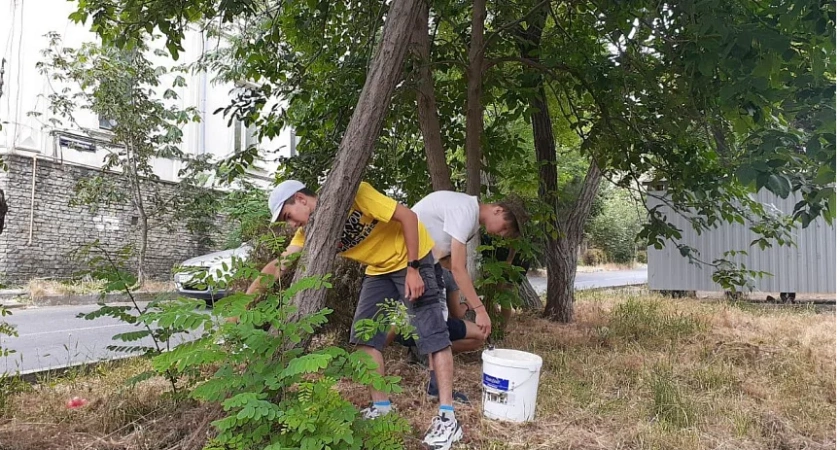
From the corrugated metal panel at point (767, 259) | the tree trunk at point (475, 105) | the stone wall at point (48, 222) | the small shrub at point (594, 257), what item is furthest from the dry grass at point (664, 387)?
the small shrub at point (594, 257)

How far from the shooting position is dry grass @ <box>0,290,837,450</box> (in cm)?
271

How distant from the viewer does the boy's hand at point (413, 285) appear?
2.84 meters

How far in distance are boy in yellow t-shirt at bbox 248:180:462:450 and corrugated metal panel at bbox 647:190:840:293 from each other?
8384 mm

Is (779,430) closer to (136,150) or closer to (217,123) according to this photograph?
(136,150)

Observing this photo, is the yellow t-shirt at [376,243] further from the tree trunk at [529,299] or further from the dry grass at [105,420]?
the tree trunk at [529,299]

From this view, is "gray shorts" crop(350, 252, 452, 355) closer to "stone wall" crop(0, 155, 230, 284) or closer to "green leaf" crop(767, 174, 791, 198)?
"green leaf" crop(767, 174, 791, 198)

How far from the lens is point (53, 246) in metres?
12.5

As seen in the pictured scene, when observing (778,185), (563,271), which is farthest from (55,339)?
(778,185)

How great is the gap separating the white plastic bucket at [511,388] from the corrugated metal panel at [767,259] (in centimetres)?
805

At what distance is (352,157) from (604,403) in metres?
2.17

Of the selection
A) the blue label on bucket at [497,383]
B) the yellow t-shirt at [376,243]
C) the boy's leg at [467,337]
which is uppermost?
the yellow t-shirt at [376,243]

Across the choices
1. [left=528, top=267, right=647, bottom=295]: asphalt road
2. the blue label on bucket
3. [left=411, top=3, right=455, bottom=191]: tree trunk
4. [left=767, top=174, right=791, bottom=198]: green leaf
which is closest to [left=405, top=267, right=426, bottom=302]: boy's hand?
the blue label on bucket

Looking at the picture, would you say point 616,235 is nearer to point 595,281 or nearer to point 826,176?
point 595,281

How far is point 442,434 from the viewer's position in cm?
265
